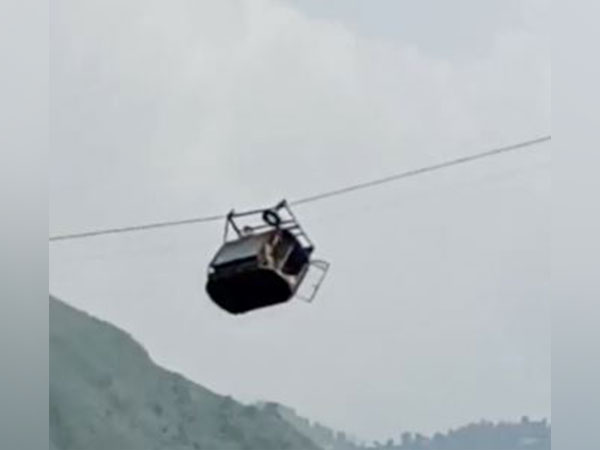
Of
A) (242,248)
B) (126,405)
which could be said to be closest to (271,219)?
(242,248)

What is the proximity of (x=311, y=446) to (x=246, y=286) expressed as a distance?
1.29 meters

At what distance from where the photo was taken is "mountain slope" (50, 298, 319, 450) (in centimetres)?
558

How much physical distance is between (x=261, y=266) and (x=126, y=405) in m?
1.48

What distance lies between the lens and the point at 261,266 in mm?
4613

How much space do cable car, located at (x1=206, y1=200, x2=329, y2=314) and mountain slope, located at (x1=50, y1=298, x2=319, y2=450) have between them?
37.6 inches

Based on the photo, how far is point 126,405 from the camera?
229 inches

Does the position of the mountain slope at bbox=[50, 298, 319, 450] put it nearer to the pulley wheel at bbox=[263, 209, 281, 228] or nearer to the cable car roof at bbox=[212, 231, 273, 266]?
the cable car roof at bbox=[212, 231, 273, 266]

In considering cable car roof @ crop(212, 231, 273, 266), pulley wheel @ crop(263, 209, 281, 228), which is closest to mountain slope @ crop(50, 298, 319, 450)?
cable car roof @ crop(212, 231, 273, 266)

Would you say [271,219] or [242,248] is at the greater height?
[271,219]

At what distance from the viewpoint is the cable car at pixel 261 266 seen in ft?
15.2

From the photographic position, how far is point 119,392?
5879 millimetres

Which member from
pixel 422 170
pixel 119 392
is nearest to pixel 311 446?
pixel 119 392

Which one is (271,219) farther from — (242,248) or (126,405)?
(126,405)

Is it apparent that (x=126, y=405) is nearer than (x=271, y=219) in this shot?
No
